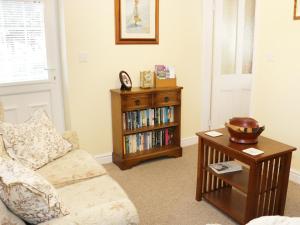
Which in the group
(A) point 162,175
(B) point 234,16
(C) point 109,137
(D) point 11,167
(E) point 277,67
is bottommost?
(A) point 162,175

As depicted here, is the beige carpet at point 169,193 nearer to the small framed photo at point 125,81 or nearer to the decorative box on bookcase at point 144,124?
the decorative box on bookcase at point 144,124

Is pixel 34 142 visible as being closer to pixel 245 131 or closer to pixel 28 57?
pixel 28 57

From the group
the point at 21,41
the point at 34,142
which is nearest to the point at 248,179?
the point at 34,142

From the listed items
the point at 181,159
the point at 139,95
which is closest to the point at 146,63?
the point at 139,95

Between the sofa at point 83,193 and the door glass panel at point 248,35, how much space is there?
9.23 ft

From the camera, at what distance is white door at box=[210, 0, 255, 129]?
13.5 ft

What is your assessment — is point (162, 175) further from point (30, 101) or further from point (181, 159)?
point (30, 101)

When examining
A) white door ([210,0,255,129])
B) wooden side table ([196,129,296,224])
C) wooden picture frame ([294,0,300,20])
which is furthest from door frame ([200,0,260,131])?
wooden side table ([196,129,296,224])

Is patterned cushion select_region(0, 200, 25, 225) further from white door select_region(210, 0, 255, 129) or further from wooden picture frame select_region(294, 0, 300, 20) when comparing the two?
white door select_region(210, 0, 255, 129)

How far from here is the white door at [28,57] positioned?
9.87 ft

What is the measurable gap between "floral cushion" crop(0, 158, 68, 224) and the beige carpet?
113 centimetres

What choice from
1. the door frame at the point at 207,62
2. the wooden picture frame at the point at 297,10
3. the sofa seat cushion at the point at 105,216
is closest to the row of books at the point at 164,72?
the door frame at the point at 207,62

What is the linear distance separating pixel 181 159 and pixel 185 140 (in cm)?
Answer: 50

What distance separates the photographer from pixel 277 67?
10.2ft
